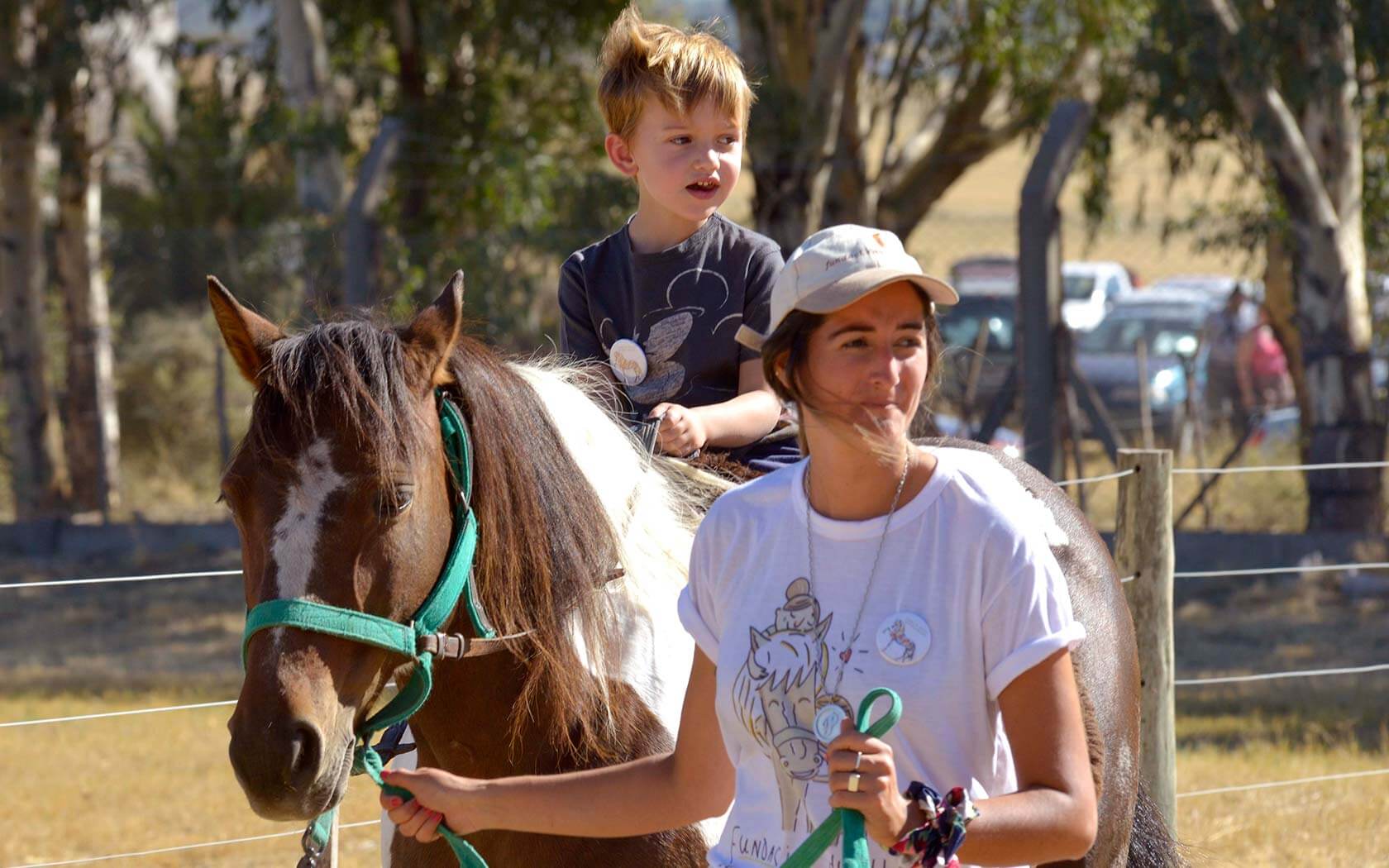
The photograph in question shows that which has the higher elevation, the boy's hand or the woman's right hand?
the boy's hand

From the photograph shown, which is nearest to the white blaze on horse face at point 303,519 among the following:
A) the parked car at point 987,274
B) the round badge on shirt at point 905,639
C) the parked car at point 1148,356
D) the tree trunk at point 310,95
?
the round badge on shirt at point 905,639

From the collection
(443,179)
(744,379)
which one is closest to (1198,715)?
(744,379)

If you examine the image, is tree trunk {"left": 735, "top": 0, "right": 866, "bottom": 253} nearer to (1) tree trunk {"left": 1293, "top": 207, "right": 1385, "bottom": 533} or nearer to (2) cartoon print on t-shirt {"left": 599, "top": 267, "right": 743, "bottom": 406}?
(1) tree trunk {"left": 1293, "top": 207, "right": 1385, "bottom": 533}

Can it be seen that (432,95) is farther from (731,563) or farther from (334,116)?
(731,563)

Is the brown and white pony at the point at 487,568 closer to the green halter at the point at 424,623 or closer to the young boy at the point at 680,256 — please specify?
the green halter at the point at 424,623

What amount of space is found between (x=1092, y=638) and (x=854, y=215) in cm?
1088

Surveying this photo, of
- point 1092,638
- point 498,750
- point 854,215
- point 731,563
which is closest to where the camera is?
point 731,563

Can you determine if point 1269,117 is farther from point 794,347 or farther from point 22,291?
point 22,291

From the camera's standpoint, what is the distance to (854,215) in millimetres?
13359

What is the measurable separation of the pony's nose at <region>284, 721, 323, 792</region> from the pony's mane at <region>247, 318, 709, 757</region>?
0.37 metres

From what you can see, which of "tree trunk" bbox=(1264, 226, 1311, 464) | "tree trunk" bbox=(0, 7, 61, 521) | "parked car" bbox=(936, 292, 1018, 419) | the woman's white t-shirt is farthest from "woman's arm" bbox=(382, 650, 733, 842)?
"tree trunk" bbox=(0, 7, 61, 521)

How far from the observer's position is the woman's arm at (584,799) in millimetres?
2002

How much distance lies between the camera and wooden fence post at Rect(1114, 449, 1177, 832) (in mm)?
4266

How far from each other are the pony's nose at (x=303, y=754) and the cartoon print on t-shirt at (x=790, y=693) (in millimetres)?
545
